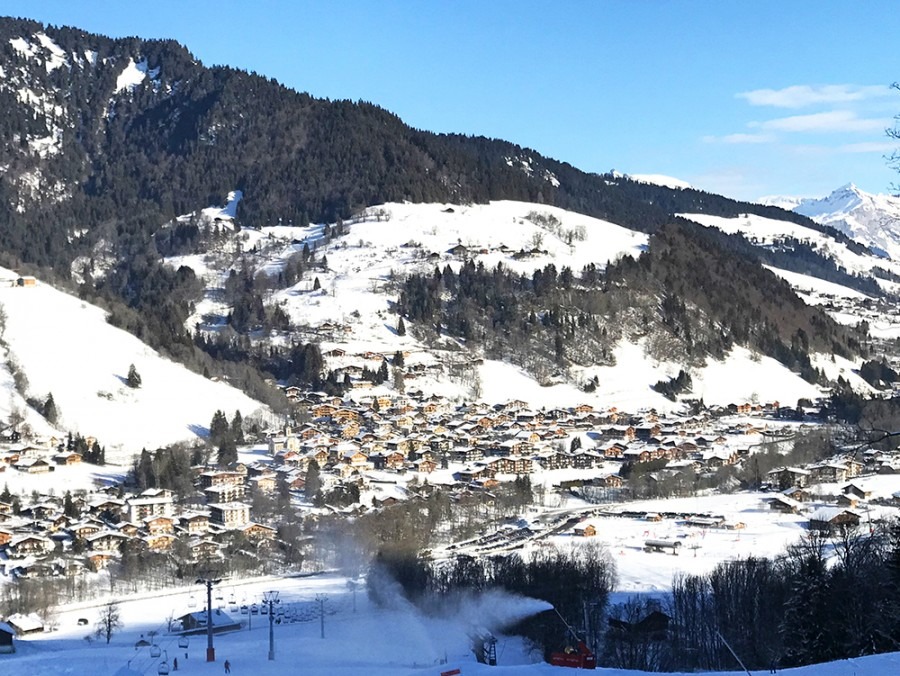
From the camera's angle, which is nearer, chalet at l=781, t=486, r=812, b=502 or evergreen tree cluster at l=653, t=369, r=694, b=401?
chalet at l=781, t=486, r=812, b=502

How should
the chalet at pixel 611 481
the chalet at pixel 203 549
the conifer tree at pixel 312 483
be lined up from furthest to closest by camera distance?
the chalet at pixel 611 481
the conifer tree at pixel 312 483
the chalet at pixel 203 549

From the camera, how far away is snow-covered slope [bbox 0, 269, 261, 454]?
69.4 m

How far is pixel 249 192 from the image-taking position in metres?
145

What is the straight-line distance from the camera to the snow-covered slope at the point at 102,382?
228ft

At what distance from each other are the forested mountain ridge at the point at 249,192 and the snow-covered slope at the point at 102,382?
15.5 ft

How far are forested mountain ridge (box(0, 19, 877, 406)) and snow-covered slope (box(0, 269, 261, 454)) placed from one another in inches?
186

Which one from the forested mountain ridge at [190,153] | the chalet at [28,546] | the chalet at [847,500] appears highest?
the forested mountain ridge at [190,153]

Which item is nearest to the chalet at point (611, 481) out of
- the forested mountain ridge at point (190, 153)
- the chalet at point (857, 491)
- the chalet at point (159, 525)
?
the chalet at point (857, 491)

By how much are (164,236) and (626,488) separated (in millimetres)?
82668

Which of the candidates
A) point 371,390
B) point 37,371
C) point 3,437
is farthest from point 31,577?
point 371,390

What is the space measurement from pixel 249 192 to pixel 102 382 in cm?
7445

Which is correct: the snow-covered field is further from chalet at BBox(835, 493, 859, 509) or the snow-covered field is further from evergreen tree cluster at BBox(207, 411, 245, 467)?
evergreen tree cluster at BBox(207, 411, 245, 467)

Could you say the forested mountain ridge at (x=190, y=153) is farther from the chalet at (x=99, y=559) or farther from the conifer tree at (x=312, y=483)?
the chalet at (x=99, y=559)

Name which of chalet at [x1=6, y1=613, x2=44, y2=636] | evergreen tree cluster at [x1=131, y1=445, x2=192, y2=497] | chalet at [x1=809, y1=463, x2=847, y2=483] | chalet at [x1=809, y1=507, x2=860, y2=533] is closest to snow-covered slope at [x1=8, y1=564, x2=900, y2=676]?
chalet at [x1=6, y1=613, x2=44, y2=636]
